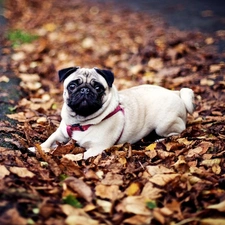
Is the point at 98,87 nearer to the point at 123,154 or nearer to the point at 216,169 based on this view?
the point at 123,154

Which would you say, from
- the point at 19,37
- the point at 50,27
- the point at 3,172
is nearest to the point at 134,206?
the point at 3,172

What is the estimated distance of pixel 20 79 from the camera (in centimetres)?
733

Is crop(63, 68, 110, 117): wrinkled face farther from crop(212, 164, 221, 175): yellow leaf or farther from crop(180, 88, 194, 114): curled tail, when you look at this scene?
crop(212, 164, 221, 175): yellow leaf

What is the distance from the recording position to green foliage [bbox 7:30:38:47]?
9753 millimetres

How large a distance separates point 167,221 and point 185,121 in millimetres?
2413

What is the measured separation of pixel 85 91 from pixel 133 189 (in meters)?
1.39

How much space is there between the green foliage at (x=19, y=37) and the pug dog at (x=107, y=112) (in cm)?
534

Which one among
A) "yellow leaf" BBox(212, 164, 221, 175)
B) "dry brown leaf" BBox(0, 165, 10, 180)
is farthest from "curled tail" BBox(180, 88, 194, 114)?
"dry brown leaf" BBox(0, 165, 10, 180)

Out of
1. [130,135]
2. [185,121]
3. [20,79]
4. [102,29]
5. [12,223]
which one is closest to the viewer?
[12,223]

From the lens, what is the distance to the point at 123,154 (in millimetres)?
4457

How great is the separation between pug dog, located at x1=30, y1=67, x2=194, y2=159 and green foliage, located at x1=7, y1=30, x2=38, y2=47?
5.34 m

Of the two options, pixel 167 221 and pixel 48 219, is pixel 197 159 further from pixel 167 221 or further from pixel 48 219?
pixel 48 219

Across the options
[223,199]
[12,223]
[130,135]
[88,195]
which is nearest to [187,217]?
[223,199]

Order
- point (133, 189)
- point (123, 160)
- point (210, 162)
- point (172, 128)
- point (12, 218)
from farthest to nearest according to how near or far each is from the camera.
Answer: point (172, 128), point (123, 160), point (210, 162), point (133, 189), point (12, 218)
